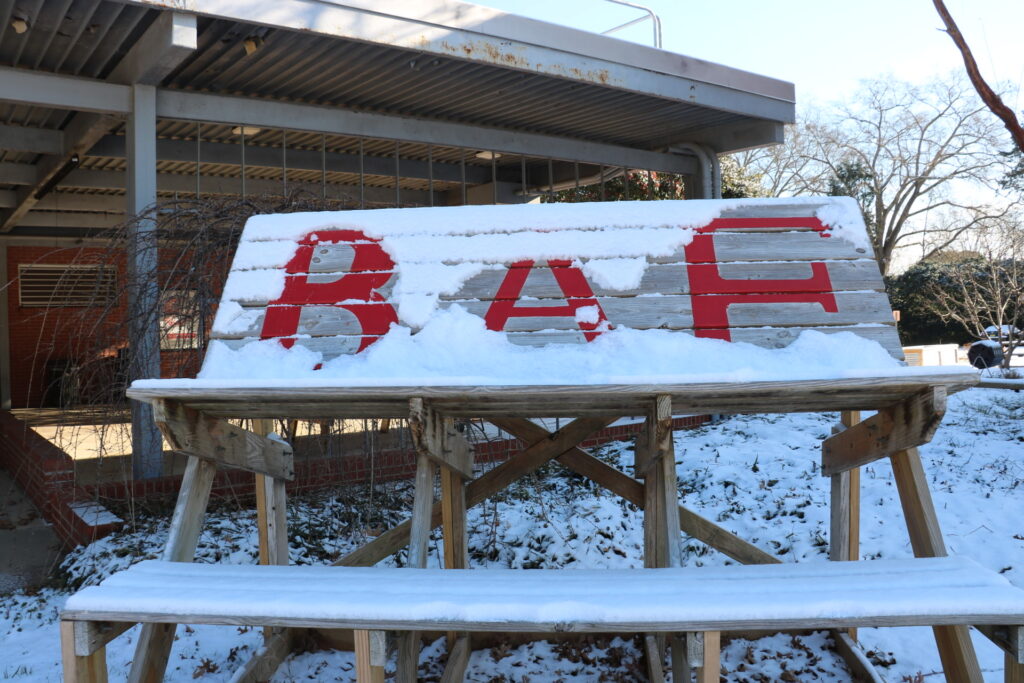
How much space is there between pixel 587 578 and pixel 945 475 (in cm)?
444

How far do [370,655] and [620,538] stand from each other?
10.1ft

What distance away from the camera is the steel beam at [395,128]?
24.0ft

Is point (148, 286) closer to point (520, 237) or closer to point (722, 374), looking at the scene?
point (520, 237)

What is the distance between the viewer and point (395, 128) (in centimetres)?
862

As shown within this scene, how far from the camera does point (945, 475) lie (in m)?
6.07

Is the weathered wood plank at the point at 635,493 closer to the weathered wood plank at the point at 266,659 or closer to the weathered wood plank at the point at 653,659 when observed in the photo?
the weathered wood plank at the point at 653,659

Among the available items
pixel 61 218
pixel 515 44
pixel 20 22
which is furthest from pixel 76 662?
pixel 61 218

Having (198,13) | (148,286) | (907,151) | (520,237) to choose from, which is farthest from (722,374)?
(907,151)

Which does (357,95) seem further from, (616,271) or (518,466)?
(616,271)

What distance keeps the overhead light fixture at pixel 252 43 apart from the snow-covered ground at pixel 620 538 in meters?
3.43

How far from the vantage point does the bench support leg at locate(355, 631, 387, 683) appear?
2.43m

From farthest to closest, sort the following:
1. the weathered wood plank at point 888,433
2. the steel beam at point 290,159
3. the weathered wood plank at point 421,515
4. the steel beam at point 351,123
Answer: the steel beam at point 290,159 < the steel beam at point 351,123 < the weathered wood plank at point 421,515 < the weathered wood plank at point 888,433

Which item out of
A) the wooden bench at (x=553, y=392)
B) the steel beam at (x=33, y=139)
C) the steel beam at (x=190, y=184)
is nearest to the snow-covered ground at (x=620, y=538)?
the wooden bench at (x=553, y=392)

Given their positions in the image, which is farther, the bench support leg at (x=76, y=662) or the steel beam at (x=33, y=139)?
the steel beam at (x=33, y=139)
